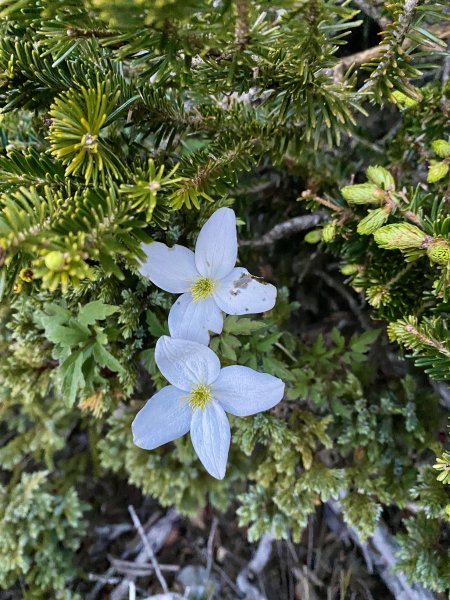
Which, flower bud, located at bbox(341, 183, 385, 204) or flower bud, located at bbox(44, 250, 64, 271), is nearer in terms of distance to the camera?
flower bud, located at bbox(44, 250, 64, 271)

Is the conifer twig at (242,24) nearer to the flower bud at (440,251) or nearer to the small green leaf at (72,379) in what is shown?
the flower bud at (440,251)

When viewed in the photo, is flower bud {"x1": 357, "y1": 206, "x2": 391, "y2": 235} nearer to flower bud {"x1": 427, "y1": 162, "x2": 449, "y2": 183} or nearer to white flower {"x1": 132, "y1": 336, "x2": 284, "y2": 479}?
flower bud {"x1": 427, "y1": 162, "x2": 449, "y2": 183}

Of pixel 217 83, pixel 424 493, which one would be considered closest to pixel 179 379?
pixel 217 83

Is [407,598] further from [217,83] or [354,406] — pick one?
[217,83]

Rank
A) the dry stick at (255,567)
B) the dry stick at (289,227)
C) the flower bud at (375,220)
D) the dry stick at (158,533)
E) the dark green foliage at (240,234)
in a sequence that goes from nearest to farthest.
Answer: the dark green foliage at (240,234)
the flower bud at (375,220)
the dry stick at (289,227)
the dry stick at (255,567)
the dry stick at (158,533)

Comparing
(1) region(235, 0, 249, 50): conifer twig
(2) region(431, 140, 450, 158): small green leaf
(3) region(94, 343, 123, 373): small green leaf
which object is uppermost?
(1) region(235, 0, 249, 50): conifer twig

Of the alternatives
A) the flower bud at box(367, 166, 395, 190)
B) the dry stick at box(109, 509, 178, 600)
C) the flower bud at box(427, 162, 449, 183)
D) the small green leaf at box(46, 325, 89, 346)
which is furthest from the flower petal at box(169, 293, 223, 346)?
the dry stick at box(109, 509, 178, 600)

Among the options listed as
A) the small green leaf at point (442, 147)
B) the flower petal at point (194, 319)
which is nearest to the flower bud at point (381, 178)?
the small green leaf at point (442, 147)
